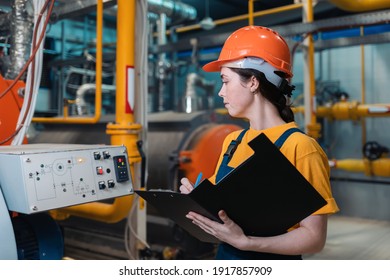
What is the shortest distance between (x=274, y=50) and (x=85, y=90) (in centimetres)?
334

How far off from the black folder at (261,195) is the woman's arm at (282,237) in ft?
0.07

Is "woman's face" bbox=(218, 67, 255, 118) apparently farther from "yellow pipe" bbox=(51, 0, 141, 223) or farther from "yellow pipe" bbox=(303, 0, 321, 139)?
"yellow pipe" bbox=(303, 0, 321, 139)

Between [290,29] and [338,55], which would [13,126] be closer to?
[290,29]

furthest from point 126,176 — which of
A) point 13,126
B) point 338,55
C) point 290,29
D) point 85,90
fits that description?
point 338,55

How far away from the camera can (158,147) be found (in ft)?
9.59

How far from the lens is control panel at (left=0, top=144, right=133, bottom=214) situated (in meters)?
1.21

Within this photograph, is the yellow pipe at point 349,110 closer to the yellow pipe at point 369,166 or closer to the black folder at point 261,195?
the yellow pipe at point 369,166

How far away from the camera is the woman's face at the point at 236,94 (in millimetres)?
1139

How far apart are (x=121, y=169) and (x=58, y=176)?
0.26 meters

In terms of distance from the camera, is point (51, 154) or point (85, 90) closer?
point (51, 154)

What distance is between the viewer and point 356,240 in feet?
10.8

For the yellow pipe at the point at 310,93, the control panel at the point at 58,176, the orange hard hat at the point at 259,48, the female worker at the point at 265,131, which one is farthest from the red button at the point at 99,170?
the yellow pipe at the point at 310,93

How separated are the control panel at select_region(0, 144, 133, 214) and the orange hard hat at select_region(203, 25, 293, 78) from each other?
0.54 metres

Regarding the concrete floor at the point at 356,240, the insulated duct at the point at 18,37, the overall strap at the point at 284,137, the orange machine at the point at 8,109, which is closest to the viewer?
the overall strap at the point at 284,137
